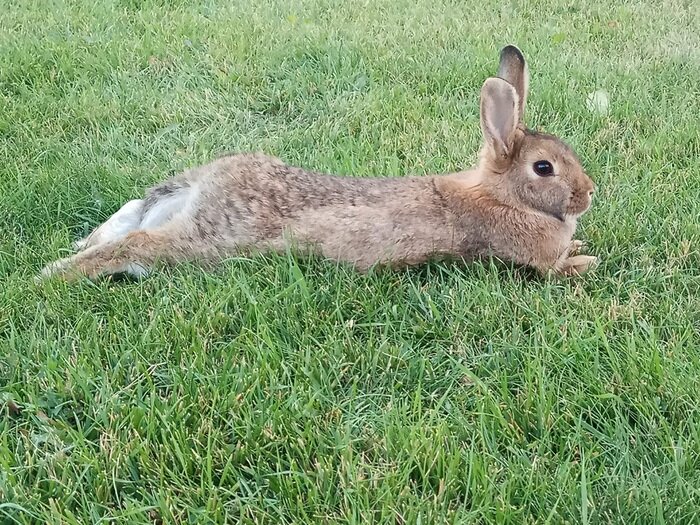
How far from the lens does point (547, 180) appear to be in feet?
9.67

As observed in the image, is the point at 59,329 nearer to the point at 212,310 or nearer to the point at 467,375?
the point at 212,310

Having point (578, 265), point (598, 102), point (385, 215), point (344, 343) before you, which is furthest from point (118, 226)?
point (598, 102)

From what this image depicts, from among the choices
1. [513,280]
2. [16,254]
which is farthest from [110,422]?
[513,280]

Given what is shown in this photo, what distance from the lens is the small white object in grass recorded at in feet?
13.5

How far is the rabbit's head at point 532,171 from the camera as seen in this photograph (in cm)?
293

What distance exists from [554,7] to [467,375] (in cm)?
477

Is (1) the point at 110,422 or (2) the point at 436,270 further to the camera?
(2) the point at 436,270

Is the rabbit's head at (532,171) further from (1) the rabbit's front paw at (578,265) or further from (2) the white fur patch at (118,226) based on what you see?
(2) the white fur patch at (118,226)

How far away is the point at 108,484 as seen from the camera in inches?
70.6

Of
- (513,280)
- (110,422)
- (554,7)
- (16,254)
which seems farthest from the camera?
(554,7)

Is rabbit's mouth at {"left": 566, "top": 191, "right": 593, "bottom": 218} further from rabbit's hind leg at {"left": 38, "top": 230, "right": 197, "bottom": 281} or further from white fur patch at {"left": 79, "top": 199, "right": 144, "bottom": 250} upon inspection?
white fur patch at {"left": 79, "top": 199, "right": 144, "bottom": 250}

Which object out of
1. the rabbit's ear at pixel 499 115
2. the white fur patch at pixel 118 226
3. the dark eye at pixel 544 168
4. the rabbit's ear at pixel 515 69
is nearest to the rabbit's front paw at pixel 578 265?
the dark eye at pixel 544 168

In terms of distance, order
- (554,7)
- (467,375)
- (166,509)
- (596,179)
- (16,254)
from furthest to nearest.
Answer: (554,7) → (596,179) → (16,254) → (467,375) → (166,509)

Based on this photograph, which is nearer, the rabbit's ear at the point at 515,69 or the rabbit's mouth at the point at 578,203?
the rabbit's mouth at the point at 578,203
